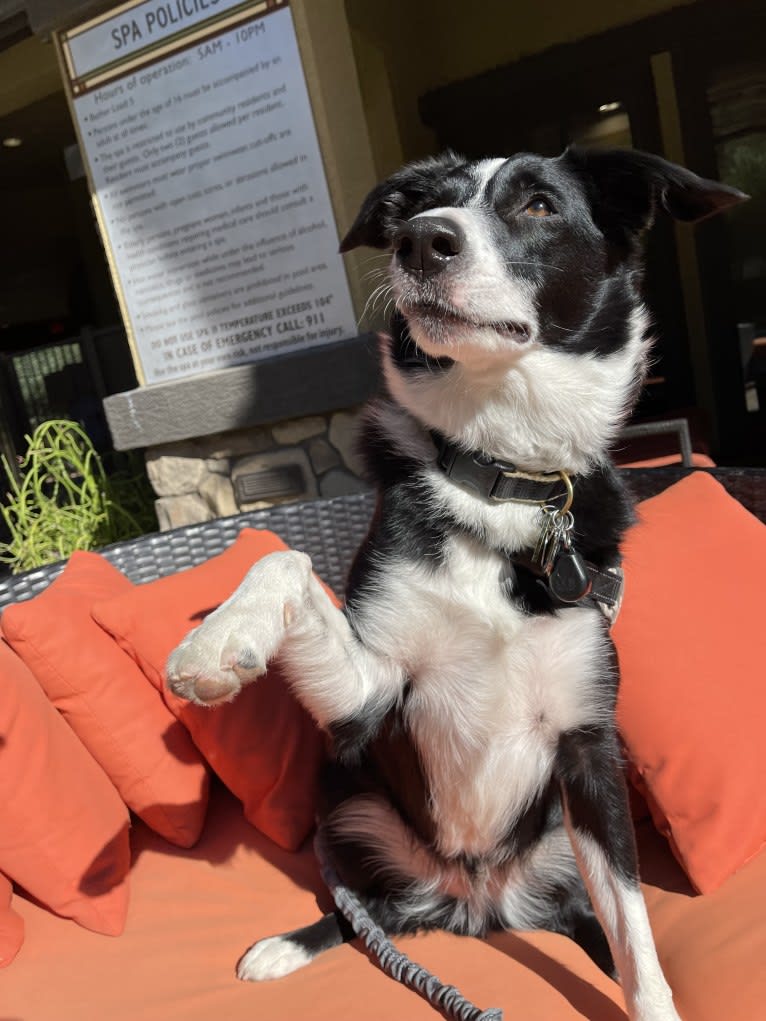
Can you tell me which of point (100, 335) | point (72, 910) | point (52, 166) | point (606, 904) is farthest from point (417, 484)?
point (52, 166)

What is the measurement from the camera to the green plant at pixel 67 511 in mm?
3715

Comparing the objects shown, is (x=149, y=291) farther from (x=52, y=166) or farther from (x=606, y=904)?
(x=52, y=166)

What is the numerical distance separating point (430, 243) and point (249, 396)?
7.16ft

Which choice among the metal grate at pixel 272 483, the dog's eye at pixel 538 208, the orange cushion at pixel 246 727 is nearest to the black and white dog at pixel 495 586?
the dog's eye at pixel 538 208

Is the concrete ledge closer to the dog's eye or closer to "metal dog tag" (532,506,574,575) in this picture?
the dog's eye

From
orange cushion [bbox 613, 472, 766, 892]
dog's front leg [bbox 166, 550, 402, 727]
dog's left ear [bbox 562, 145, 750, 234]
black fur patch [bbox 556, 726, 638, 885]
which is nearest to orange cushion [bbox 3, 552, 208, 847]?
dog's front leg [bbox 166, 550, 402, 727]

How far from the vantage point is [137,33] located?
11.0ft

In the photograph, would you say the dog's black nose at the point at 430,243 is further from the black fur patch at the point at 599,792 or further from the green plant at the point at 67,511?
the green plant at the point at 67,511

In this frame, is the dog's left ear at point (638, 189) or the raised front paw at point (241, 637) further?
the dog's left ear at point (638, 189)

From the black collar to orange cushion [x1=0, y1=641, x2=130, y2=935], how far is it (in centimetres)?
85

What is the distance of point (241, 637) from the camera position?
1128mm

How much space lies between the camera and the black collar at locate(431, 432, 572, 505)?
1435mm

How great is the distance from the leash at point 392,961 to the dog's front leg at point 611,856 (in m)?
0.22

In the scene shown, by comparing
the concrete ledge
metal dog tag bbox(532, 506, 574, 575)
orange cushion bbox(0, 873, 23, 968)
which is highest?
the concrete ledge
